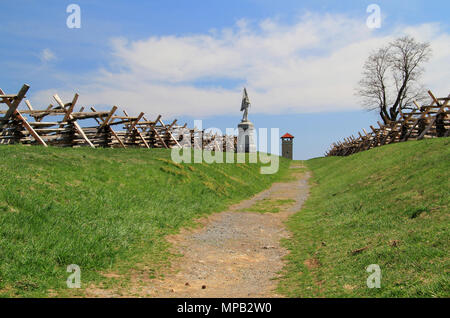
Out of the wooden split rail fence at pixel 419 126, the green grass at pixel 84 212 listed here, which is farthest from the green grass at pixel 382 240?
the wooden split rail fence at pixel 419 126

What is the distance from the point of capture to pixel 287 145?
231ft

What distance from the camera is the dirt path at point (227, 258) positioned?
5.78 metres

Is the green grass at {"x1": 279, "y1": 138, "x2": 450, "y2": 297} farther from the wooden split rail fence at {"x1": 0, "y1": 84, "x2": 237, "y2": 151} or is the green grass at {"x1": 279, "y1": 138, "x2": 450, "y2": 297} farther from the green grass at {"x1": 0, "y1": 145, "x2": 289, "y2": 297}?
the wooden split rail fence at {"x1": 0, "y1": 84, "x2": 237, "y2": 151}

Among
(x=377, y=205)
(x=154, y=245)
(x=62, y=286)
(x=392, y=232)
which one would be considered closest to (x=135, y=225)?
(x=154, y=245)

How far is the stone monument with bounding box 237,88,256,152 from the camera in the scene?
118ft

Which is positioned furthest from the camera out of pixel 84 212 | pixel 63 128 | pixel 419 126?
pixel 419 126

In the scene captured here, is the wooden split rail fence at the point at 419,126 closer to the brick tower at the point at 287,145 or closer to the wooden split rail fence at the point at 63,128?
the wooden split rail fence at the point at 63,128

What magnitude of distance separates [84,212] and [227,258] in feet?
12.4

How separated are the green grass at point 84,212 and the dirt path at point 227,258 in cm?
61

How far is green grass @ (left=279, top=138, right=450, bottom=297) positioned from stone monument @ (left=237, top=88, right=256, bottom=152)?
2204cm

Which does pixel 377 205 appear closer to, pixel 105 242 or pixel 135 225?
pixel 135 225

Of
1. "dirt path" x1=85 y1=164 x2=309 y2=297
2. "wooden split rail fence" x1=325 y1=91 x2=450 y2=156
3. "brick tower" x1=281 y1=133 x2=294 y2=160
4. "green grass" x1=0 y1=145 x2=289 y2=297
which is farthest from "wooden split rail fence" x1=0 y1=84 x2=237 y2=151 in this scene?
"brick tower" x1=281 y1=133 x2=294 y2=160

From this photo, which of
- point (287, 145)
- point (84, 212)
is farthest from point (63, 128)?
point (287, 145)

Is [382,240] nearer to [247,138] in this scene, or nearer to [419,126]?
[419,126]
